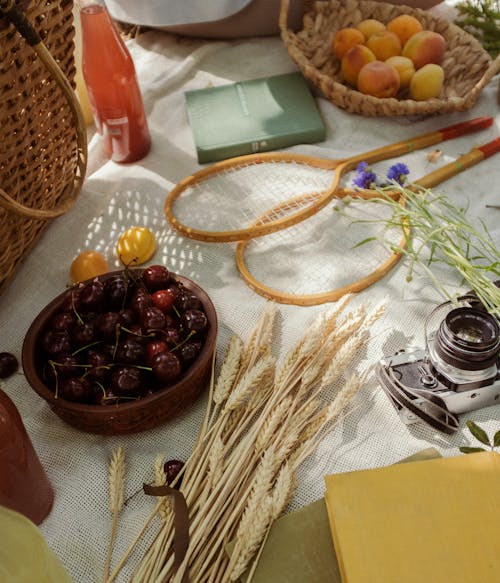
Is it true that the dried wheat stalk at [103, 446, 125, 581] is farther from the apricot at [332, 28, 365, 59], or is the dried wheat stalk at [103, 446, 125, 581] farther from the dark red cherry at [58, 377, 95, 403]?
the apricot at [332, 28, 365, 59]

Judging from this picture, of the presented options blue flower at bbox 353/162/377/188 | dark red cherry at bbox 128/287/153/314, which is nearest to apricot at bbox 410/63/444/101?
blue flower at bbox 353/162/377/188

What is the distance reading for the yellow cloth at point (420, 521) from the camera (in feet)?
2.18

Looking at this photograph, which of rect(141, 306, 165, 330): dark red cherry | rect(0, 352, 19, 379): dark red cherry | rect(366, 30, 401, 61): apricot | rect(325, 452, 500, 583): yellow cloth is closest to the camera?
rect(325, 452, 500, 583): yellow cloth

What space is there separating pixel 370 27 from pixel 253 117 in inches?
14.4

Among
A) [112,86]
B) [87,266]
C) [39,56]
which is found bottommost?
[87,266]

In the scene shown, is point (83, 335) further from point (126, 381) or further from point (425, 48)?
point (425, 48)

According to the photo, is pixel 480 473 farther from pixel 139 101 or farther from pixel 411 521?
pixel 139 101

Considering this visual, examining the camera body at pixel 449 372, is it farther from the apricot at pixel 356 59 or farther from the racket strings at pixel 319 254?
the apricot at pixel 356 59

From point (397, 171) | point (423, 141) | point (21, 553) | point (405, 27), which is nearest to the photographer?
point (21, 553)

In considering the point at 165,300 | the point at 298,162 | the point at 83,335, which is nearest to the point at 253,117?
the point at 298,162

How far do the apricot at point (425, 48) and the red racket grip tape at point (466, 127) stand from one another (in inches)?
6.6

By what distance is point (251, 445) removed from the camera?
82 cm

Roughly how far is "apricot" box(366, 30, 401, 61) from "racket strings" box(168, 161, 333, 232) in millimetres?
363

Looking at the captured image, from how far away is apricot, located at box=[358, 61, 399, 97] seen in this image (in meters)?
1.38
